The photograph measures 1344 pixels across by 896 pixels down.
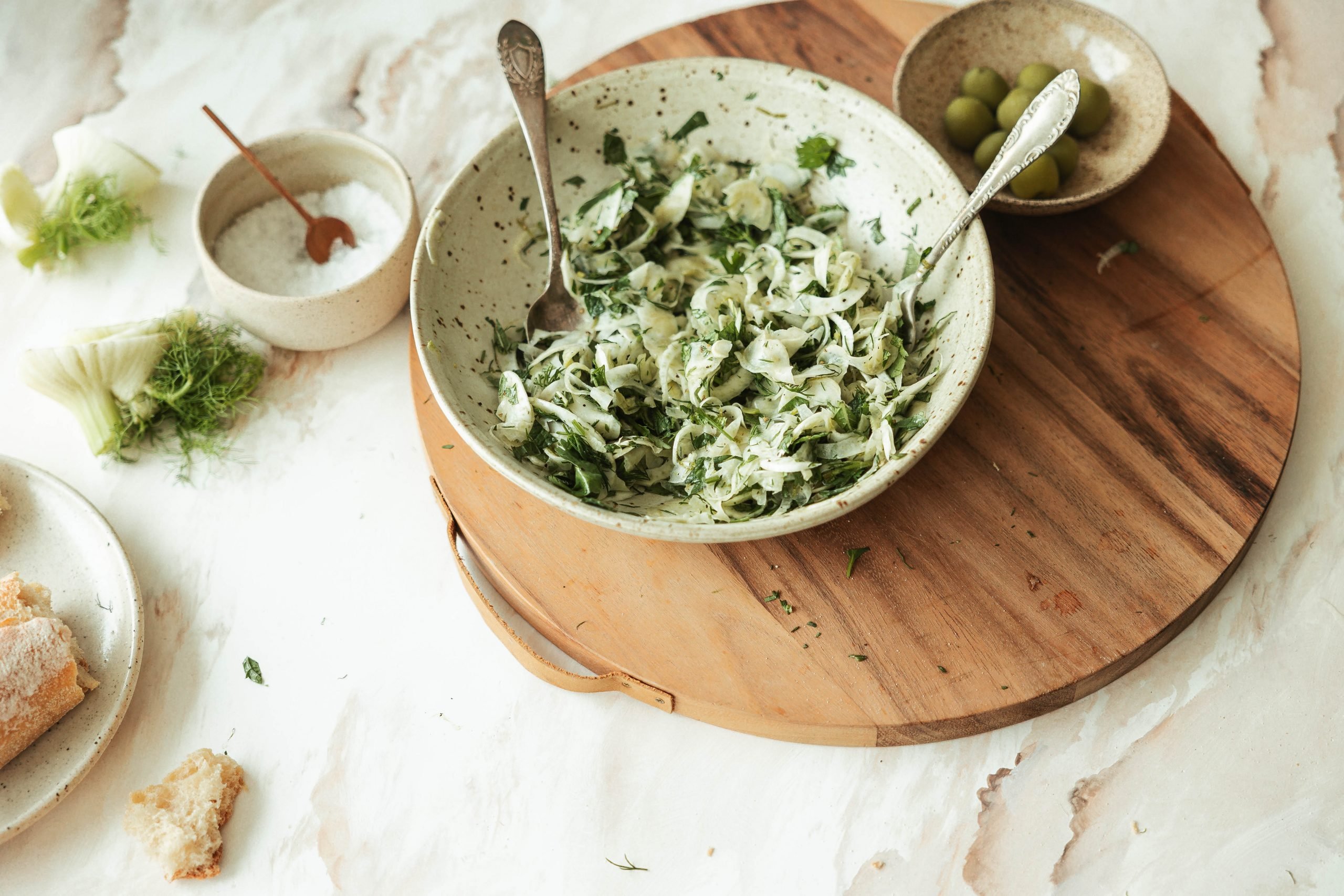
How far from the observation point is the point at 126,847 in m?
2.36

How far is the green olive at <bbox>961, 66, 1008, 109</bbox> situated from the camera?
2.73m

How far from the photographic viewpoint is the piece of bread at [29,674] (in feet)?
7.17

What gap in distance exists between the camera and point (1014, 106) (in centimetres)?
266

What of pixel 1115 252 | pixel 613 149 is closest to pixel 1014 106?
pixel 1115 252

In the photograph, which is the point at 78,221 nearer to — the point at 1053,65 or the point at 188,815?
the point at 188,815

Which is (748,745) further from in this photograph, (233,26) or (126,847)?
(233,26)

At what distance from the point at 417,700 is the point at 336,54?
88.3 inches

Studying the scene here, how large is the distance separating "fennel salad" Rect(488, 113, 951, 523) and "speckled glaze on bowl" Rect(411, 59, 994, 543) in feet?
0.16

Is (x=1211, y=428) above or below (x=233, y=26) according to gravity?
above

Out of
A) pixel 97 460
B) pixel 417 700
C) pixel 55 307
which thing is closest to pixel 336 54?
pixel 55 307

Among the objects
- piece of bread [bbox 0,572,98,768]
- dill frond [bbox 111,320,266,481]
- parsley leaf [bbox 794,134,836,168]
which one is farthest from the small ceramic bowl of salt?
parsley leaf [bbox 794,134,836,168]

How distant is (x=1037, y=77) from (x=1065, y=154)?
0.78 feet

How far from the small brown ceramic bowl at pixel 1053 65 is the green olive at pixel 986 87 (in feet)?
0.35

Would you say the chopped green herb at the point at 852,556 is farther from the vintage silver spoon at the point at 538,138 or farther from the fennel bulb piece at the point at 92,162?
the fennel bulb piece at the point at 92,162
